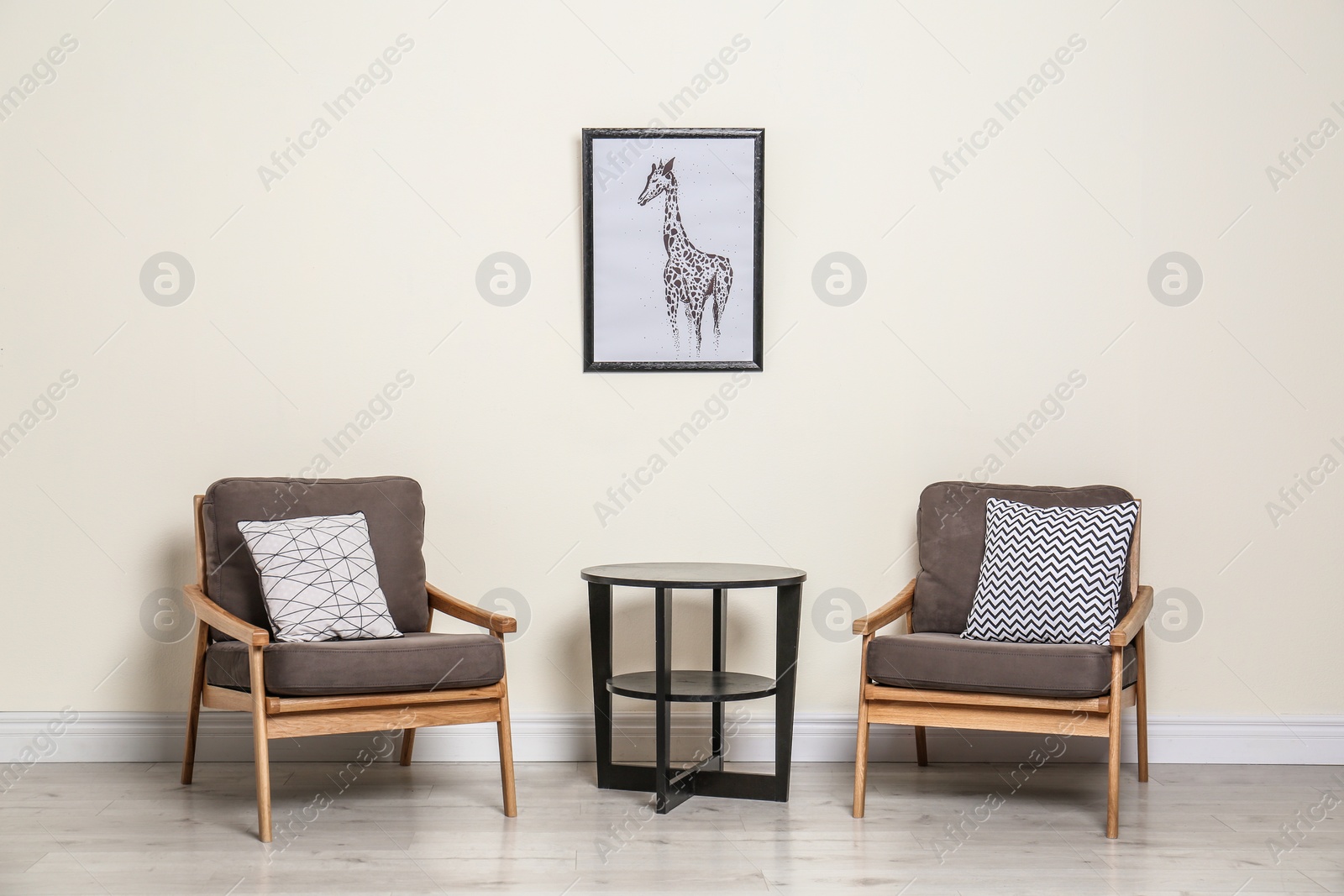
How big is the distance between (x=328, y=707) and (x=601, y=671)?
0.76 meters

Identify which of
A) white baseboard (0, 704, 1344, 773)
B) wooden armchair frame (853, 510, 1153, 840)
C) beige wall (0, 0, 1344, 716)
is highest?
beige wall (0, 0, 1344, 716)

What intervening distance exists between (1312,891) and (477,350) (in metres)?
2.61

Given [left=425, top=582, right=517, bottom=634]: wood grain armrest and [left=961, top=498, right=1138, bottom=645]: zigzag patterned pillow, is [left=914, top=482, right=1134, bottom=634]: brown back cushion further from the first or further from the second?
[left=425, top=582, right=517, bottom=634]: wood grain armrest

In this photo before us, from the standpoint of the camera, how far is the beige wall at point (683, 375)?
10.9ft

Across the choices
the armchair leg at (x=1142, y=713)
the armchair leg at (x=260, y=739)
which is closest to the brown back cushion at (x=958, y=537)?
the armchair leg at (x=1142, y=713)

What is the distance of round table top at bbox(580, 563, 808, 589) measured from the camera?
274cm

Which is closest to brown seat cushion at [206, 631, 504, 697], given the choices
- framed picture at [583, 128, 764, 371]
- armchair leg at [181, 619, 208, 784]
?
armchair leg at [181, 619, 208, 784]

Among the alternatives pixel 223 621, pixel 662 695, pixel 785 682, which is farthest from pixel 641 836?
pixel 223 621

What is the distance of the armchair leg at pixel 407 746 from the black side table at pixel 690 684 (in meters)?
0.63

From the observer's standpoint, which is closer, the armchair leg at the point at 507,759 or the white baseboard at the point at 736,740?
the armchair leg at the point at 507,759

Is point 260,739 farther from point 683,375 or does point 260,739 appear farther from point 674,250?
point 674,250

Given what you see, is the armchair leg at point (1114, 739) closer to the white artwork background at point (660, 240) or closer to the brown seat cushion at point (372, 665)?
the white artwork background at point (660, 240)

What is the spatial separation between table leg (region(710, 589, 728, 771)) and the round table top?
0.10 m

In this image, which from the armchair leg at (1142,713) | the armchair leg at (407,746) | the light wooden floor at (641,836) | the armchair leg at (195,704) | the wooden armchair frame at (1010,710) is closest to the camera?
the light wooden floor at (641,836)
